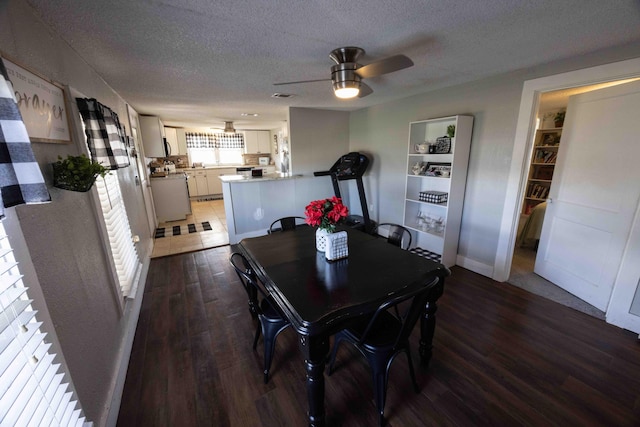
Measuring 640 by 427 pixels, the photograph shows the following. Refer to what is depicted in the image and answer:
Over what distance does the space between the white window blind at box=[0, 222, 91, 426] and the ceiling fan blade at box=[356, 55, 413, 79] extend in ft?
6.05

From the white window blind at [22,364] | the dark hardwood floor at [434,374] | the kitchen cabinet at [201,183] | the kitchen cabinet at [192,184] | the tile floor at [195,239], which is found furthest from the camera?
the kitchen cabinet at [201,183]

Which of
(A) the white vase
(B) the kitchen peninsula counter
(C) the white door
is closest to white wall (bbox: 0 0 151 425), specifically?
(A) the white vase

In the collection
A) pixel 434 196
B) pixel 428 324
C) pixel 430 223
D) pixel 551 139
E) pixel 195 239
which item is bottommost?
pixel 195 239

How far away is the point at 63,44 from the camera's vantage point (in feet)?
5.16

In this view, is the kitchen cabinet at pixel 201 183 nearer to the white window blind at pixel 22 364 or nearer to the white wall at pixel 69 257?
the white wall at pixel 69 257

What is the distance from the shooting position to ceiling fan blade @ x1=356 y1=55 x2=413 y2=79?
4.90 feet

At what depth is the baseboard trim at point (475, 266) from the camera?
287 cm

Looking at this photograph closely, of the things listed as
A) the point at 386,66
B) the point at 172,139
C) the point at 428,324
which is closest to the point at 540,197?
the point at 428,324

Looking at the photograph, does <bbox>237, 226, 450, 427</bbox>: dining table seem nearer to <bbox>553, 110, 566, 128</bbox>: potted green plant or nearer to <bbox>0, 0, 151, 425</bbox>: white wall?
<bbox>0, 0, 151, 425</bbox>: white wall

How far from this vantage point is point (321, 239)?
74.0 inches

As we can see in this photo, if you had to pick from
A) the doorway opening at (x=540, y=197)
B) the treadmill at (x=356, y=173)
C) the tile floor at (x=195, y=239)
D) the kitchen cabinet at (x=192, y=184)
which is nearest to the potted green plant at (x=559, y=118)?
the doorway opening at (x=540, y=197)

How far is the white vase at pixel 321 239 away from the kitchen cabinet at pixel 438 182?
1.80 meters

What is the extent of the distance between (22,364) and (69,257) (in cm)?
60

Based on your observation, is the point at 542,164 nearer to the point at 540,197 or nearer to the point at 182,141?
the point at 540,197
